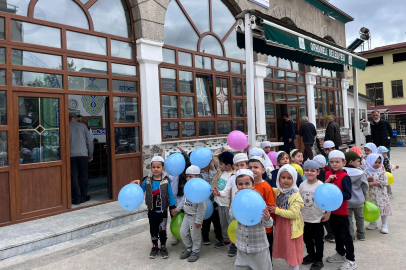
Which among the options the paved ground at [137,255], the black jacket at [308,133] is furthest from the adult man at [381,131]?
the paved ground at [137,255]

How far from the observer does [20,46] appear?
476 centimetres

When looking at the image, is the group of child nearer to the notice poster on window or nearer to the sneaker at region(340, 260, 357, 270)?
the sneaker at region(340, 260, 357, 270)

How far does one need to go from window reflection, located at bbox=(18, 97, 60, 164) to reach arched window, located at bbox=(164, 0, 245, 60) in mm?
3032

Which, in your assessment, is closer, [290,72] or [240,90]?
[240,90]

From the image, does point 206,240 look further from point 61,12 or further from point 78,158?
point 61,12

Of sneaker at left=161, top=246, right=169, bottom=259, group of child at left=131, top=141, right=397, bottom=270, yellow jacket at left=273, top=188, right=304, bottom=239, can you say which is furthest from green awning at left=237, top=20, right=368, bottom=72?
sneaker at left=161, top=246, right=169, bottom=259

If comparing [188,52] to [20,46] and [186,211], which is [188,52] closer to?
[20,46]

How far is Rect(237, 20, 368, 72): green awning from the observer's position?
5277 millimetres

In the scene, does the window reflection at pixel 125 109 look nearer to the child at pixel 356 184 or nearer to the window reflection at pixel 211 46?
the window reflection at pixel 211 46

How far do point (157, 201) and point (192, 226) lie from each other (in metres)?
0.50

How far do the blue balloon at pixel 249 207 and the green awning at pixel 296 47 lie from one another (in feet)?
11.3

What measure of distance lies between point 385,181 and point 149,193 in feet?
11.0

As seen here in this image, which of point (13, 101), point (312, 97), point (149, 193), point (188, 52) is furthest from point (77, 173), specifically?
point (312, 97)

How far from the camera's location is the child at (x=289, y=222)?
2.83 metres
